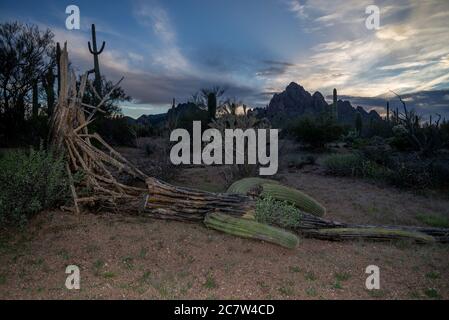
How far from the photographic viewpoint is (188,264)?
14.6ft

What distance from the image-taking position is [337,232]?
6066 mm

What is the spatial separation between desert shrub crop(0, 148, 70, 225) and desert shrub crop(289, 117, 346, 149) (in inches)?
508

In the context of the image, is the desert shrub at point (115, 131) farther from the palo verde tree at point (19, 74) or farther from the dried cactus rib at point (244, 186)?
the dried cactus rib at point (244, 186)

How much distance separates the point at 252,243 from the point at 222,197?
1210 mm

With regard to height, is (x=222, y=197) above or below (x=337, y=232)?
above

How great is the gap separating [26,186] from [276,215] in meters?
3.98

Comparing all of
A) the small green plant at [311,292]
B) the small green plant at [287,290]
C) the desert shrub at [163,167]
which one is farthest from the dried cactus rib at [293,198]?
the desert shrub at [163,167]

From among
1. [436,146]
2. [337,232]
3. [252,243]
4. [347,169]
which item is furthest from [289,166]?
[252,243]

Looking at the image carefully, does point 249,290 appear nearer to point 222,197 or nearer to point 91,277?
point 91,277

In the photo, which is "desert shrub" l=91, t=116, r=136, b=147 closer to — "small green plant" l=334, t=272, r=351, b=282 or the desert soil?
the desert soil

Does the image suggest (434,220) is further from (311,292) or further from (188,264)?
(188,264)

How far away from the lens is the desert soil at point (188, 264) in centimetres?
383

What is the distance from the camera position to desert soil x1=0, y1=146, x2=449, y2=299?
3826mm
